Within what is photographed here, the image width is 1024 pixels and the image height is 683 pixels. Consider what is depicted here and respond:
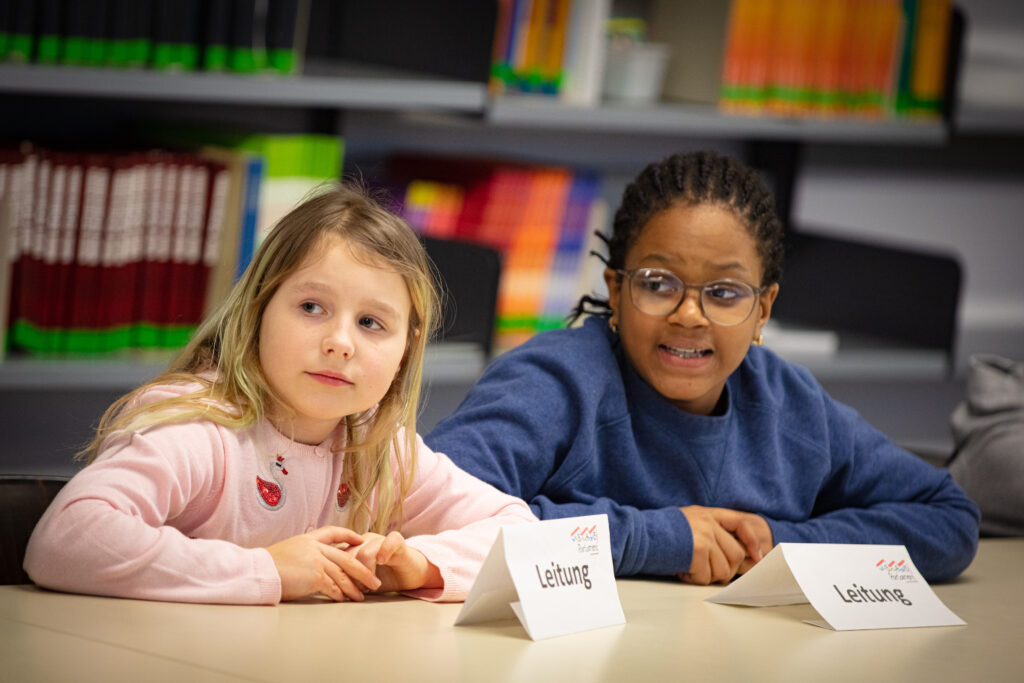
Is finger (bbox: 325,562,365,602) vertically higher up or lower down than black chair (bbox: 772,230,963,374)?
lower down

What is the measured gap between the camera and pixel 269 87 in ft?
7.17

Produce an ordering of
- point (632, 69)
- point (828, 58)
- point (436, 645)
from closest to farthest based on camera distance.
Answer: point (436, 645) < point (632, 69) < point (828, 58)

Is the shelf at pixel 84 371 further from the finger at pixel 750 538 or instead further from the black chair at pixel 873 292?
the black chair at pixel 873 292

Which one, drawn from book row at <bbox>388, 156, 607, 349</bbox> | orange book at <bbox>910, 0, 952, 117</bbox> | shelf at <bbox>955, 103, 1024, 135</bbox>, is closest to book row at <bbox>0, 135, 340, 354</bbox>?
book row at <bbox>388, 156, 607, 349</bbox>

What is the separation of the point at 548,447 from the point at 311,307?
0.34m

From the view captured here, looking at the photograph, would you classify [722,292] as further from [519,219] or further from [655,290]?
[519,219]

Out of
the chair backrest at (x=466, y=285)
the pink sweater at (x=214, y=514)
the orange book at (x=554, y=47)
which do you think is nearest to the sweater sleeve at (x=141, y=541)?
the pink sweater at (x=214, y=514)

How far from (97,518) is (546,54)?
1.81 metres

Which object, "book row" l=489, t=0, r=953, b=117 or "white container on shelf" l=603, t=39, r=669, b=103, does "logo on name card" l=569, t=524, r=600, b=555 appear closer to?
"book row" l=489, t=0, r=953, b=117

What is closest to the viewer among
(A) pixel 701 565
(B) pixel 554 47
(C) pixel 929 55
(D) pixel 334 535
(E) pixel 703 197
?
(D) pixel 334 535

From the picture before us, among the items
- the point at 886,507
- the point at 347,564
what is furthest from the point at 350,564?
the point at 886,507

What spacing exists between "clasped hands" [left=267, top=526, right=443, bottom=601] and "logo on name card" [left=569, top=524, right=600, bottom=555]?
0.39ft

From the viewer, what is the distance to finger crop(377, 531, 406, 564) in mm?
1040

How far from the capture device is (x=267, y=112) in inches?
106
